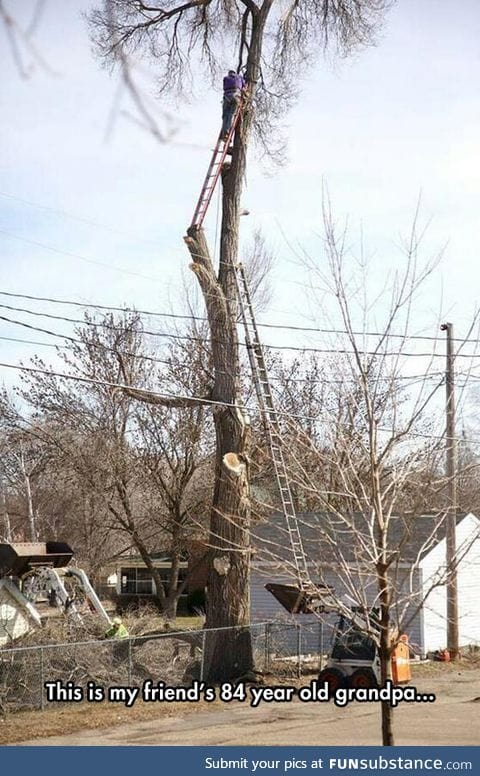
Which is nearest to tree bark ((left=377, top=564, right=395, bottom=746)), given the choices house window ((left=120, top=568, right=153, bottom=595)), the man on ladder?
the man on ladder

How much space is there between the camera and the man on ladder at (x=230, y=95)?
18.3 m

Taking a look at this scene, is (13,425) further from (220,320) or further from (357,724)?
(357,724)

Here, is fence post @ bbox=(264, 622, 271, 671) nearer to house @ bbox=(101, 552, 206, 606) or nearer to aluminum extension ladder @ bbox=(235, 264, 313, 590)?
aluminum extension ladder @ bbox=(235, 264, 313, 590)

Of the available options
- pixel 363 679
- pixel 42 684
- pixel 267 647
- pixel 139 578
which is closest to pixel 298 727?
pixel 363 679

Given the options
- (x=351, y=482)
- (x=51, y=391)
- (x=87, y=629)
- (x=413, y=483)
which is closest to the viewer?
(x=351, y=482)

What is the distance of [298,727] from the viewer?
14.5 metres

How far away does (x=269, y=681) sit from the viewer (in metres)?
18.8

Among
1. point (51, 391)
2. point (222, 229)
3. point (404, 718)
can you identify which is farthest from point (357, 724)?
point (51, 391)

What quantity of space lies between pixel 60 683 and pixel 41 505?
2297cm

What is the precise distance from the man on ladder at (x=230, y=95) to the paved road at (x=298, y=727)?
10.2 metres

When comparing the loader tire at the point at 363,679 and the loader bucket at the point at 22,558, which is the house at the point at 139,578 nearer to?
the loader bucket at the point at 22,558

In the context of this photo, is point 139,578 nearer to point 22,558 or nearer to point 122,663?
point 22,558

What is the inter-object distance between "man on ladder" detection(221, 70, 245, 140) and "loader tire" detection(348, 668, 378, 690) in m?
9.81

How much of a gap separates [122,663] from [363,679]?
4015mm
